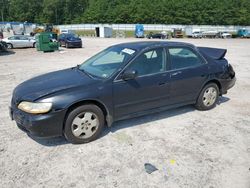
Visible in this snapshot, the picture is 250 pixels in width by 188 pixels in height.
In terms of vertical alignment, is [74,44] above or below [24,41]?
below

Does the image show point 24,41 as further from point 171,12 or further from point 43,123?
point 171,12

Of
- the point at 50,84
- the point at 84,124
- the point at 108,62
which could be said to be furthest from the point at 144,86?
the point at 50,84

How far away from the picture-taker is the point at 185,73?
4863mm

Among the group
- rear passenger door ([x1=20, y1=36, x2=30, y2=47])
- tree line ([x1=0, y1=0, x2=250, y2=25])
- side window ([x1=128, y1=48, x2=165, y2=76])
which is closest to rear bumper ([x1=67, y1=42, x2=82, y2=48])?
rear passenger door ([x1=20, y1=36, x2=30, y2=47])

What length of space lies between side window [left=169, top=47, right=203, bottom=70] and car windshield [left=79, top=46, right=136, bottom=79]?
888 mm

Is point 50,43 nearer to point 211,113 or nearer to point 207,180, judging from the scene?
point 211,113

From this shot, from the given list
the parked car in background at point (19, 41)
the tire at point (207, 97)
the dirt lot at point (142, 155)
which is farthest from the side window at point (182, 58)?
the parked car in background at point (19, 41)

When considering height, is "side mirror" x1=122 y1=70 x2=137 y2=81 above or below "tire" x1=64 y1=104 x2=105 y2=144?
above

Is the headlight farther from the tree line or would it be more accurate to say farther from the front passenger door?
the tree line

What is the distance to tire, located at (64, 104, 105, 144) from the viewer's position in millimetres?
3820

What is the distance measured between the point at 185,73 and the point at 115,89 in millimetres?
1637

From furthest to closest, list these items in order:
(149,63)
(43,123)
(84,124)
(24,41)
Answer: (24,41) < (149,63) < (84,124) < (43,123)

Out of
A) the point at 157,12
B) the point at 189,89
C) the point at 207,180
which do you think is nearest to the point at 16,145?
the point at 207,180

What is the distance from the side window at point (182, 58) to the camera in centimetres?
477
